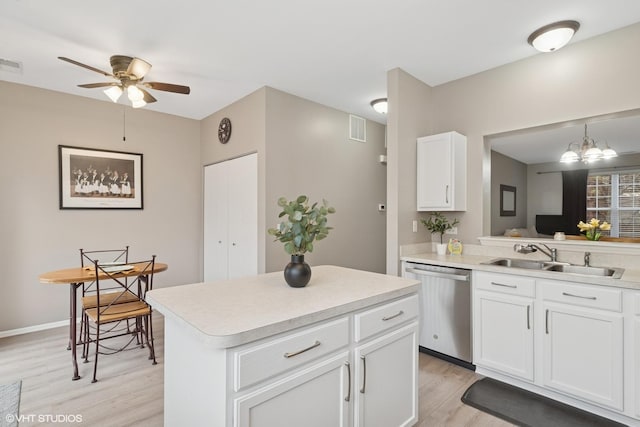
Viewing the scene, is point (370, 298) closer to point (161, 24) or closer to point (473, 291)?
point (473, 291)

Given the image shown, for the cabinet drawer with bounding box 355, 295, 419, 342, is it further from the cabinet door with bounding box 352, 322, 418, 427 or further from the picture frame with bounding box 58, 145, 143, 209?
the picture frame with bounding box 58, 145, 143, 209

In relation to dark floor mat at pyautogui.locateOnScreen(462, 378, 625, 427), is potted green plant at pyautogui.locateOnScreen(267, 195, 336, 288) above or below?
above

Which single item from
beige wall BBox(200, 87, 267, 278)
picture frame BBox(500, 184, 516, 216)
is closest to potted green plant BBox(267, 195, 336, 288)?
beige wall BBox(200, 87, 267, 278)

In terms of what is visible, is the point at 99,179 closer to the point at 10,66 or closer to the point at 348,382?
the point at 10,66

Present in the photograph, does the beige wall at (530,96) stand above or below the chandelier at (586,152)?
above

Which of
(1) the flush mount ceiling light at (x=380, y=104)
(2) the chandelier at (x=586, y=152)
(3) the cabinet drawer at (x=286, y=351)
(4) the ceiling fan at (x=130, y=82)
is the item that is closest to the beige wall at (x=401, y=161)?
(1) the flush mount ceiling light at (x=380, y=104)

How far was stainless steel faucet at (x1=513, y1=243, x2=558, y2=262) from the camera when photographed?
2.63 m

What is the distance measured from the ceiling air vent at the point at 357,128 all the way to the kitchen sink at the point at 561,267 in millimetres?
2417

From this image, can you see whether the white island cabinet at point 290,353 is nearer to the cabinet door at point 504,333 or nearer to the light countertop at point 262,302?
the light countertop at point 262,302

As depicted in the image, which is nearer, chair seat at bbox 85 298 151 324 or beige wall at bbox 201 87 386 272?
chair seat at bbox 85 298 151 324

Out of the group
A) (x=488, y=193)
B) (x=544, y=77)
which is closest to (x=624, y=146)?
(x=544, y=77)

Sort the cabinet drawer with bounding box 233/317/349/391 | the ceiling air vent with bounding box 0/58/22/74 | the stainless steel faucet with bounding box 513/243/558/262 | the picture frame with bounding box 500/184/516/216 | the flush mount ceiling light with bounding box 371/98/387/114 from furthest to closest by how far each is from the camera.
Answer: the flush mount ceiling light with bounding box 371/98/387/114 < the picture frame with bounding box 500/184/516/216 < the ceiling air vent with bounding box 0/58/22/74 < the stainless steel faucet with bounding box 513/243/558/262 < the cabinet drawer with bounding box 233/317/349/391

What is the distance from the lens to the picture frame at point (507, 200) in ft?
11.1

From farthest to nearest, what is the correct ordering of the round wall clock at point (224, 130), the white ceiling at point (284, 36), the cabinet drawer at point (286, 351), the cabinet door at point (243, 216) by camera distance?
1. the round wall clock at point (224, 130)
2. the cabinet door at point (243, 216)
3. the white ceiling at point (284, 36)
4. the cabinet drawer at point (286, 351)
